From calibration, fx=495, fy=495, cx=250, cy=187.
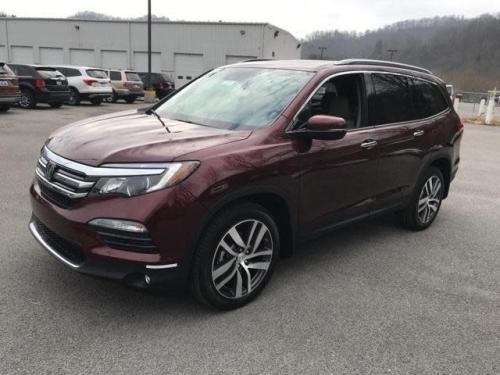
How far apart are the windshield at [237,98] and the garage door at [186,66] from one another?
3727cm

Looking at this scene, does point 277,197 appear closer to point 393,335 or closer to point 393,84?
point 393,335

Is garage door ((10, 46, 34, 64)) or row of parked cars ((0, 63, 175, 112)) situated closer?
row of parked cars ((0, 63, 175, 112))

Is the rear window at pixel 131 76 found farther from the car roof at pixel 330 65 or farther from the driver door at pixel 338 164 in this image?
the driver door at pixel 338 164

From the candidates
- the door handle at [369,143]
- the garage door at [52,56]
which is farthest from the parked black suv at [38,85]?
the garage door at [52,56]

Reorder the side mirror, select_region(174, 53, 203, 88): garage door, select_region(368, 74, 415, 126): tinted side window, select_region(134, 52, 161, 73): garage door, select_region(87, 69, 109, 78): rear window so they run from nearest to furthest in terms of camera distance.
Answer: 1. the side mirror
2. select_region(368, 74, 415, 126): tinted side window
3. select_region(87, 69, 109, 78): rear window
4. select_region(174, 53, 203, 88): garage door
5. select_region(134, 52, 161, 73): garage door

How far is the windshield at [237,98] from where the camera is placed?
3.88 m

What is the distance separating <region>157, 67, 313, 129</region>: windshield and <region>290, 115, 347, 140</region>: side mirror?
0.84ft

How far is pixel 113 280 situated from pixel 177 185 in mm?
705

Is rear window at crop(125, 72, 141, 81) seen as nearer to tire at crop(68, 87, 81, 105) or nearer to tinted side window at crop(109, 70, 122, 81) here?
tinted side window at crop(109, 70, 122, 81)

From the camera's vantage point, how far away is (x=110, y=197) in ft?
9.92

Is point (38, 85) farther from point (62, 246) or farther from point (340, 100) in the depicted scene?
point (62, 246)

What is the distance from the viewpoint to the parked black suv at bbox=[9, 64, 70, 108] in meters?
16.6

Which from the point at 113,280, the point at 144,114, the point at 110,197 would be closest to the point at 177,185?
the point at 110,197

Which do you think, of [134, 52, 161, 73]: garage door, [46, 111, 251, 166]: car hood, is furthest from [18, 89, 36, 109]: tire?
[134, 52, 161, 73]: garage door
